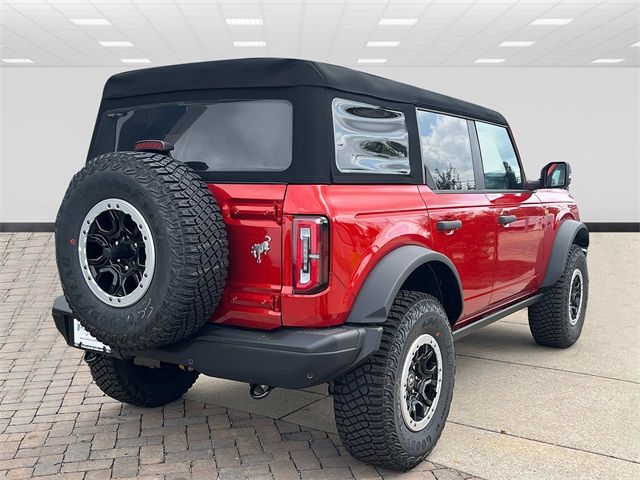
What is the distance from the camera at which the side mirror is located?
201 inches

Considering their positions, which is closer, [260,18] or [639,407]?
[639,407]

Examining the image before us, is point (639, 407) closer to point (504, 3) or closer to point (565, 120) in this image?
point (504, 3)

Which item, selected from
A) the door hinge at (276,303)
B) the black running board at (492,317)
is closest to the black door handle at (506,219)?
the black running board at (492,317)

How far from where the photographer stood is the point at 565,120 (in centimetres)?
1947

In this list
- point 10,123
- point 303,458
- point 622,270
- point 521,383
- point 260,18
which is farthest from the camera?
point 10,123

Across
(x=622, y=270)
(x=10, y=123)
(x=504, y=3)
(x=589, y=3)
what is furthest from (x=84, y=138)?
(x=622, y=270)

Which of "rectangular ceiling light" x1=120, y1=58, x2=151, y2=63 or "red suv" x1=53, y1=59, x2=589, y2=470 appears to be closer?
"red suv" x1=53, y1=59, x2=589, y2=470

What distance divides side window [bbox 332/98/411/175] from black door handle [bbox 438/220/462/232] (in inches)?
13.3

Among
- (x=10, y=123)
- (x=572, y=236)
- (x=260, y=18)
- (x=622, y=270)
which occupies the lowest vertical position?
(x=622, y=270)

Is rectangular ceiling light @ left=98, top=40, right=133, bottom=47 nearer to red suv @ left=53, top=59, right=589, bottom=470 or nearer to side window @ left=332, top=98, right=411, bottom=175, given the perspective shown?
red suv @ left=53, top=59, right=589, bottom=470

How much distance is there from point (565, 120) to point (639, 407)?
667 inches

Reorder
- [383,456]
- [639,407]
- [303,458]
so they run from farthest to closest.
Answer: [639,407] → [303,458] → [383,456]

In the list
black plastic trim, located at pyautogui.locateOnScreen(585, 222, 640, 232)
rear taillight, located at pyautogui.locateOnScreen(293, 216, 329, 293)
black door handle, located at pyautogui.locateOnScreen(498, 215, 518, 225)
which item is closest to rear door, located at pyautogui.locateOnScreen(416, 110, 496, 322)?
black door handle, located at pyautogui.locateOnScreen(498, 215, 518, 225)

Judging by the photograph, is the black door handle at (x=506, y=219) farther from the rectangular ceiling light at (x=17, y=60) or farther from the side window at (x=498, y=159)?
the rectangular ceiling light at (x=17, y=60)
